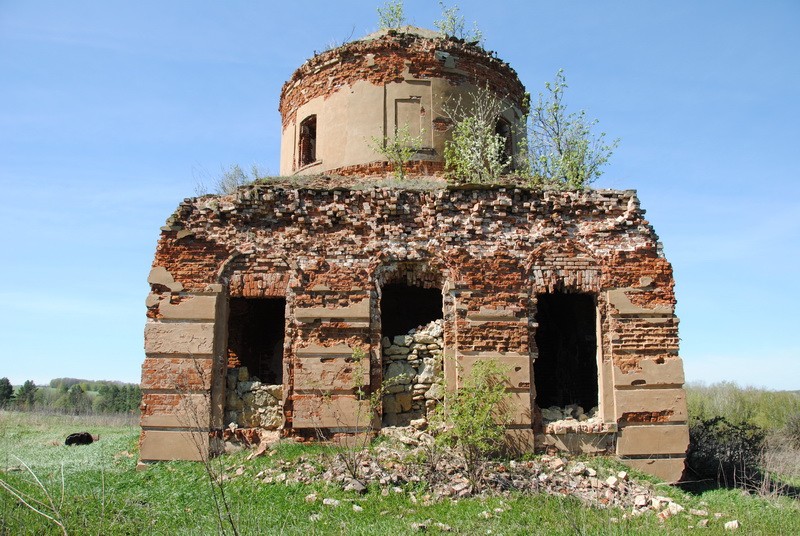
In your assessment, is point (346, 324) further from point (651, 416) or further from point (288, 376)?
point (651, 416)

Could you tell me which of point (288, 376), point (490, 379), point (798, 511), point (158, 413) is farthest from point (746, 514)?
point (158, 413)

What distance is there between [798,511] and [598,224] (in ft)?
14.7

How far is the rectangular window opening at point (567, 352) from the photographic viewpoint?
11383 millimetres

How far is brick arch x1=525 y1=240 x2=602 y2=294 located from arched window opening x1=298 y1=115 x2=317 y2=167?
583 cm

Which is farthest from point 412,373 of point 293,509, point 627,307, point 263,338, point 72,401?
point 72,401

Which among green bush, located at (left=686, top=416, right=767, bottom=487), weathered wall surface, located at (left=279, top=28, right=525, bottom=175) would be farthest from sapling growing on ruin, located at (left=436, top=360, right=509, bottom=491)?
weathered wall surface, located at (left=279, top=28, right=525, bottom=175)

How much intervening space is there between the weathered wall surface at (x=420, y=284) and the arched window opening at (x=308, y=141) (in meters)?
3.88

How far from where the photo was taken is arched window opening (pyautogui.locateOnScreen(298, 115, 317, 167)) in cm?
1334

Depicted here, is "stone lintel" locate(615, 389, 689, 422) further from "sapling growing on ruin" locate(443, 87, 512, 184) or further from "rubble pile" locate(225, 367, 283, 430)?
"rubble pile" locate(225, 367, 283, 430)

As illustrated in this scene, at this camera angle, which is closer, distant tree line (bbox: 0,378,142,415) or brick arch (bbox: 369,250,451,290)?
brick arch (bbox: 369,250,451,290)

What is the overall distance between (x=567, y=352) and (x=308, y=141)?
6.86 meters

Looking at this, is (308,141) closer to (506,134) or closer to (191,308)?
(506,134)

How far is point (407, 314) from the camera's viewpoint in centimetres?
1227

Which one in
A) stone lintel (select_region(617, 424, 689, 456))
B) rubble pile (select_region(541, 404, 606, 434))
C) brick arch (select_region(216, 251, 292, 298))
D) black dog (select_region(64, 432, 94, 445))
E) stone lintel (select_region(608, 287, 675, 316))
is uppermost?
brick arch (select_region(216, 251, 292, 298))
